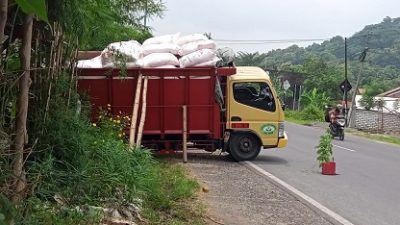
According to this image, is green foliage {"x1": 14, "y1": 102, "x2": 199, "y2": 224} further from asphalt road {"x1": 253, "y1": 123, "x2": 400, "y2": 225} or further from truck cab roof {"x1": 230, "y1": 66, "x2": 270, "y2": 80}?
truck cab roof {"x1": 230, "y1": 66, "x2": 270, "y2": 80}

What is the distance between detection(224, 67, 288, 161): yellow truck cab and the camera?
42.7ft

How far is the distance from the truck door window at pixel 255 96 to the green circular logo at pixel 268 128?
38cm

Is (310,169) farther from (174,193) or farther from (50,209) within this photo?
(50,209)

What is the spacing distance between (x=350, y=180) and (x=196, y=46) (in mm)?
4473

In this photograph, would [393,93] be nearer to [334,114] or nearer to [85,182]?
[334,114]

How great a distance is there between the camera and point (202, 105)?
12.8 m

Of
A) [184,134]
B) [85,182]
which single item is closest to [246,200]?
[85,182]

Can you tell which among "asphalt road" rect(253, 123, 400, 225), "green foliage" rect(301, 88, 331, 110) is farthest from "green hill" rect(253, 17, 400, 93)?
"asphalt road" rect(253, 123, 400, 225)

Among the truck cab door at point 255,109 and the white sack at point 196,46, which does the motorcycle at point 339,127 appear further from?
the white sack at point 196,46

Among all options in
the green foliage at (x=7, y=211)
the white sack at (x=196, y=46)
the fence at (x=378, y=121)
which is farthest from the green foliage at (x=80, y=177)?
the fence at (x=378, y=121)

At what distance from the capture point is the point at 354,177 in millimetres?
11820

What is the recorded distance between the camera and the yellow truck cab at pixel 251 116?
13.0 meters

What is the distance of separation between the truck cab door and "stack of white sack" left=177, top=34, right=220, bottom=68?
0.88m

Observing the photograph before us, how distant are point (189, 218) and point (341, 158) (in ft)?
32.9
